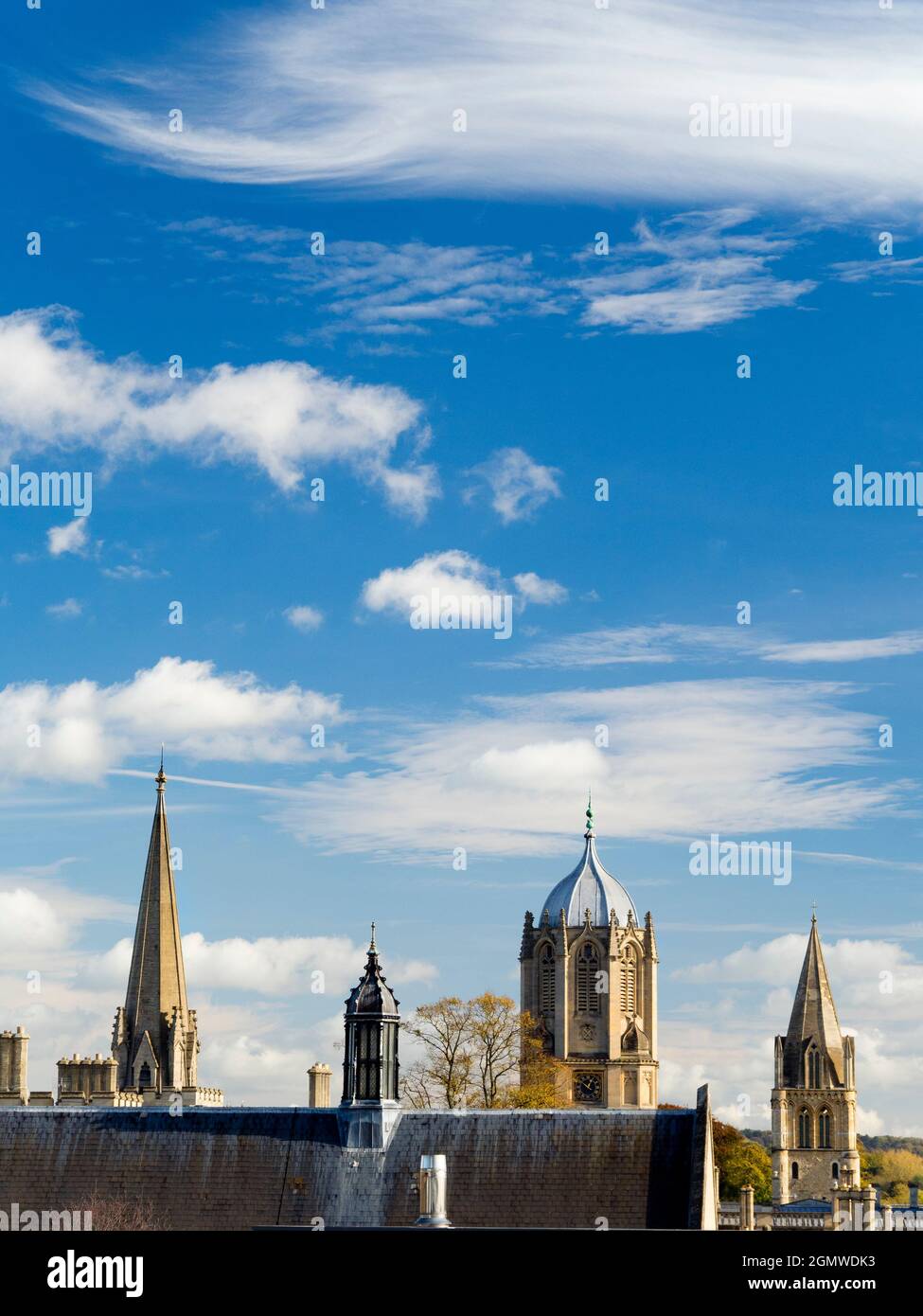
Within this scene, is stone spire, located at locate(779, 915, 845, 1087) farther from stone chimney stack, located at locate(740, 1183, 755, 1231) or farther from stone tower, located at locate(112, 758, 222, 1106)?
stone tower, located at locate(112, 758, 222, 1106)

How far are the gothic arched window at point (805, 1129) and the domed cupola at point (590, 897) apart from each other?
22660mm

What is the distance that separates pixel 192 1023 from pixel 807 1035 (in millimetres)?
51507

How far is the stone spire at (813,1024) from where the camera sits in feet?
467

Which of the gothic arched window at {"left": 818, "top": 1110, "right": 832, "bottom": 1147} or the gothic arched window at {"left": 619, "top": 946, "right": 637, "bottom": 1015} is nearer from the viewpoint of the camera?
the gothic arched window at {"left": 818, "top": 1110, "right": 832, "bottom": 1147}

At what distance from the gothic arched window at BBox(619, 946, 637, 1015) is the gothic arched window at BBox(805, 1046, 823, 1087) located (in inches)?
663

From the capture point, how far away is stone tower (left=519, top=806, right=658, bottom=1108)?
14975 centimetres

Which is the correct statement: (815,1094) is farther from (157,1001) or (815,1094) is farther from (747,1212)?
(157,1001)

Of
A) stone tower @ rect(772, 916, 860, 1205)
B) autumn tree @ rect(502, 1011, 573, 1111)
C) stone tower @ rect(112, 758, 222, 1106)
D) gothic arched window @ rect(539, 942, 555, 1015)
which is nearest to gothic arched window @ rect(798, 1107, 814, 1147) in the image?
stone tower @ rect(772, 916, 860, 1205)

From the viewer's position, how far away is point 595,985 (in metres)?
155

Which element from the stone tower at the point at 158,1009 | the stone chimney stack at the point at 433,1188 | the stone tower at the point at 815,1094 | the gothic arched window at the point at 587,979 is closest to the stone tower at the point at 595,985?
the gothic arched window at the point at 587,979

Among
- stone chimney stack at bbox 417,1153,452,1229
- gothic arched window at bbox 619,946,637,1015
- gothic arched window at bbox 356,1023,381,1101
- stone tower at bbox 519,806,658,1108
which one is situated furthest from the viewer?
gothic arched window at bbox 619,946,637,1015
